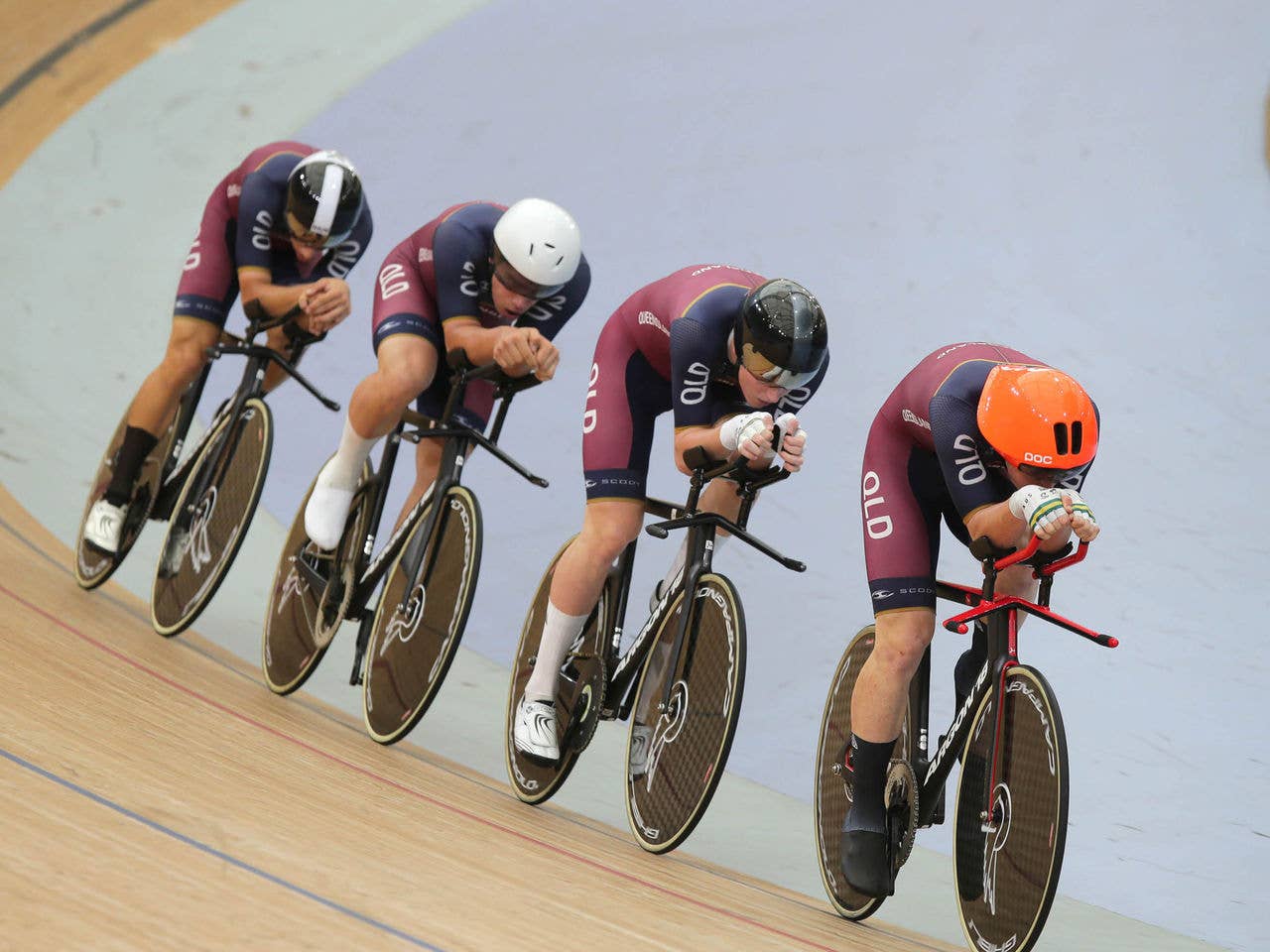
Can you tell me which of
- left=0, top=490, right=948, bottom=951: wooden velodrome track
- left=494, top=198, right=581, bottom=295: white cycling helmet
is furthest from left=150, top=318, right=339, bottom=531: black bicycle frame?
left=494, top=198, right=581, bottom=295: white cycling helmet

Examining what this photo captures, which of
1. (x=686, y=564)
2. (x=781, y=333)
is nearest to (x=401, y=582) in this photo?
(x=686, y=564)

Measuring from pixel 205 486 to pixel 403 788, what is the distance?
4.92ft

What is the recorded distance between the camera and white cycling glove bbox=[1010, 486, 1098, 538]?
2473 mm

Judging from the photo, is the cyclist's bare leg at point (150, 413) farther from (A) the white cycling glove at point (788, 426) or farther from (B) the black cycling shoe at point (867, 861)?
(B) the black cycling shoe at point (867, 861)

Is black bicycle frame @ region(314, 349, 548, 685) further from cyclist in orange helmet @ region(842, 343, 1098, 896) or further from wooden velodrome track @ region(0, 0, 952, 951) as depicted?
cyclist in orange helmet @ region(842, 343, 1098, 896)

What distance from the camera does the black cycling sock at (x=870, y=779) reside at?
2969 mm

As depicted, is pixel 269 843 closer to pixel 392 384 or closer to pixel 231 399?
pixel 392 384

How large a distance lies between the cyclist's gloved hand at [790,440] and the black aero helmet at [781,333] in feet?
0.32

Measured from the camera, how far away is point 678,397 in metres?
3.08

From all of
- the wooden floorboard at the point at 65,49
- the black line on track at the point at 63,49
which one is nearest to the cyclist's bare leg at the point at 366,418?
the wooden floorboard at the point at 65,49

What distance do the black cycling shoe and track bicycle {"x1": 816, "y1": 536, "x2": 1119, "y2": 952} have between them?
40mm

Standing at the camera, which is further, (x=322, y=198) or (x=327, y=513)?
(x=322, y=198)

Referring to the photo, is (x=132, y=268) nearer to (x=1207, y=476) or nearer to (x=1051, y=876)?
(x=1207, y=476)

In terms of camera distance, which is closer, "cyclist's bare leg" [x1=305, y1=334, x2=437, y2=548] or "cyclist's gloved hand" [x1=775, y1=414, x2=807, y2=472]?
"cyclist's gloved hand" [x1=775, y1=414, x2=807, y2=472]
